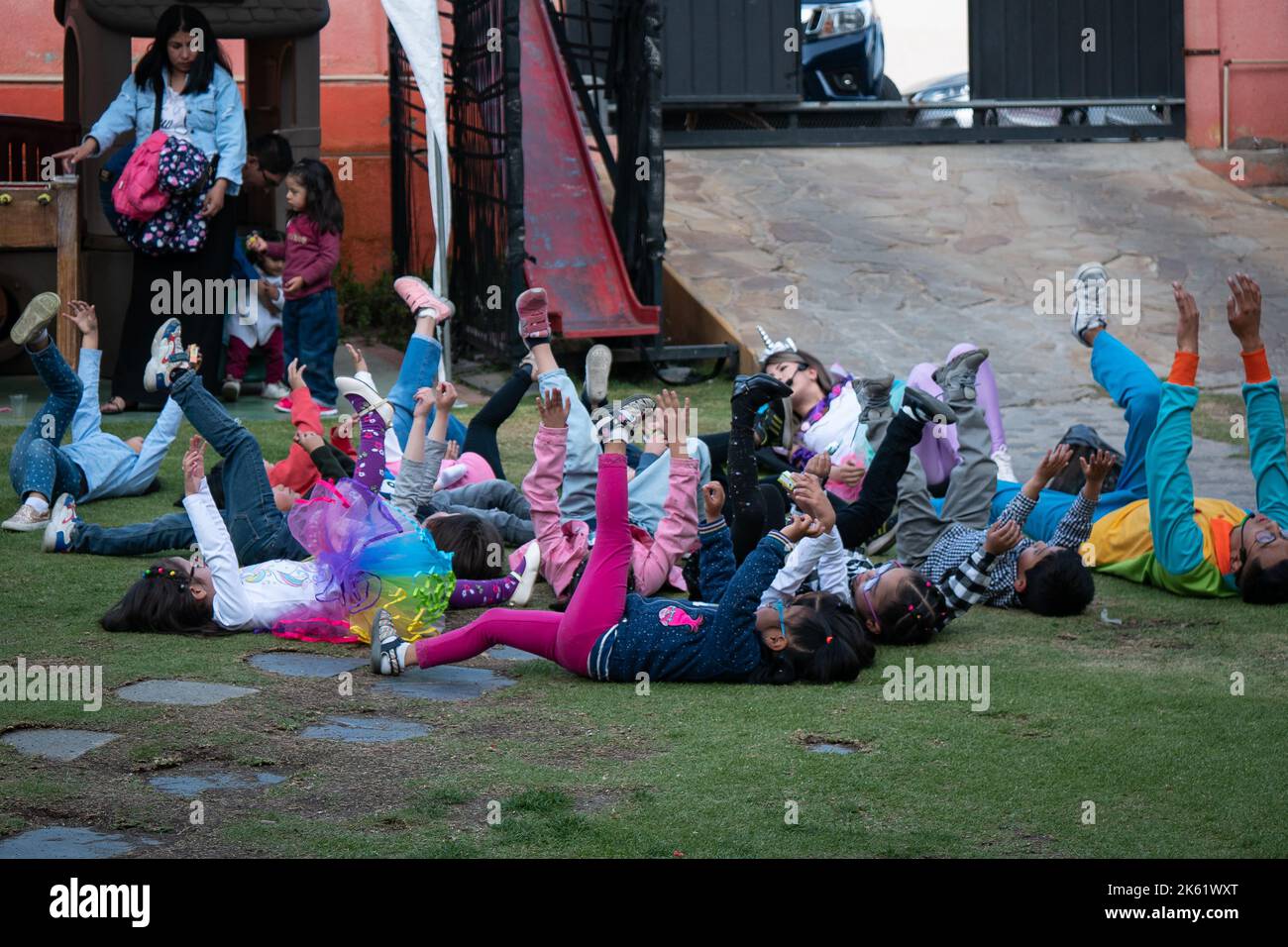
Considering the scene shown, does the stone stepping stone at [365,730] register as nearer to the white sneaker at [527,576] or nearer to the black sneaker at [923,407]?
the white sneaker at [527,576]

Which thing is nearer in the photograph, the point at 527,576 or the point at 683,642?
the point at 683,642

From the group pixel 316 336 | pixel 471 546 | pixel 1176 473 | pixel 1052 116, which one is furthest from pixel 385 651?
pixel 1052 116

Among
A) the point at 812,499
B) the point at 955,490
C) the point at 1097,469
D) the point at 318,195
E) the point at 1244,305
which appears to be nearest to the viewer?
the point at 812,499

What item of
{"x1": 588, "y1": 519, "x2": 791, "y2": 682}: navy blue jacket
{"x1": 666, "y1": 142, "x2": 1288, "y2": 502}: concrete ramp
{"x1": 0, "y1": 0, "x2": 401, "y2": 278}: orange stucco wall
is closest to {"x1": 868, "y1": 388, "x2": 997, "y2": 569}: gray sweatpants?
{"x1": 588, "y1": 519, "x2": 791, "y2": 682}: navy blue jacket

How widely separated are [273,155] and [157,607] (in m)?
Answer: 5.41

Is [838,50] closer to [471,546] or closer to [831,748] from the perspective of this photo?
[471,546]

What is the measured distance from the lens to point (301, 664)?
199 inches

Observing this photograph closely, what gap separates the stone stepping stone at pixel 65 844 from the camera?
3.34 m

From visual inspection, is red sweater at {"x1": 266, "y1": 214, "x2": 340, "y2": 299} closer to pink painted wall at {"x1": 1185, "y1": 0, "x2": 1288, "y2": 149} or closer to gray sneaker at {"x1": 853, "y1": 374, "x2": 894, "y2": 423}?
gray sneaker at {"x1": 853, "y1": 374, "x2": 894, "y2": 423}

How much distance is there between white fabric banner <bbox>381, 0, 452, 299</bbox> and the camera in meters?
8.87

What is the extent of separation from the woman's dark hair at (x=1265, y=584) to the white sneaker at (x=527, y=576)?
2654mm

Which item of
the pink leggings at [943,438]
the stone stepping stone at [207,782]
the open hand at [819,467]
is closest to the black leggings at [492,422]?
the pink leggings at [943,438]
